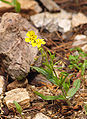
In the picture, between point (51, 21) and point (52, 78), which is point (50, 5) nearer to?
point (51, 21)

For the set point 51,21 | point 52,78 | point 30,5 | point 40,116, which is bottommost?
point 40,116

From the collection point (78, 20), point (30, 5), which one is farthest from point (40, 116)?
point (30, 5)

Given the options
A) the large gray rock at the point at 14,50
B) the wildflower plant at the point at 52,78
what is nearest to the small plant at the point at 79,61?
the wildflower plant at the point at 52,78

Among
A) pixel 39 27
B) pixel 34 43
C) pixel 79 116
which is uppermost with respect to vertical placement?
pixel 39 27

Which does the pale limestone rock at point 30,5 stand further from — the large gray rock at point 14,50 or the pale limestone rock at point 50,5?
the large gray rock at point 14,50

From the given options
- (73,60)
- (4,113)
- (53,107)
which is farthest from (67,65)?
(4,113)

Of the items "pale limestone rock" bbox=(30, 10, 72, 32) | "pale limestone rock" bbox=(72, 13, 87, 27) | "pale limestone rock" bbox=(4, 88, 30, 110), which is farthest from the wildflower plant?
"pale limestone rock" bbox=(72, 13, 87, 27)

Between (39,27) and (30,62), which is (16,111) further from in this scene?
(39,27)
